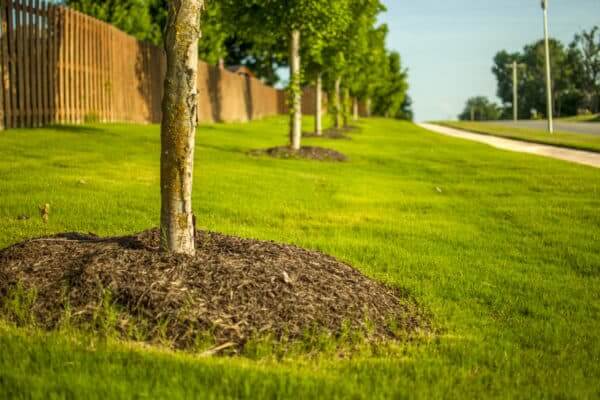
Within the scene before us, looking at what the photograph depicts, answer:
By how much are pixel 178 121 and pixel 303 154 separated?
11.6 m

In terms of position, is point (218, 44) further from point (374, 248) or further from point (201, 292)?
point (201, 292)

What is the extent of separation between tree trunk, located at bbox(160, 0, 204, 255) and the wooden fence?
36.5 ft

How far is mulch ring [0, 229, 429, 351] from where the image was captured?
3893 mm

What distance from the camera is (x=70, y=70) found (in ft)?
54.9

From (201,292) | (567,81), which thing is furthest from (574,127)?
(567,81)

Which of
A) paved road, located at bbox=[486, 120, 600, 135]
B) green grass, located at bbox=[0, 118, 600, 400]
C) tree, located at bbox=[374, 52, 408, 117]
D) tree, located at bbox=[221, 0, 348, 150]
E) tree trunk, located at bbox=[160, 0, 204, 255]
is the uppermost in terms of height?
tree, located at bbox=[374, 52, 408, 117]

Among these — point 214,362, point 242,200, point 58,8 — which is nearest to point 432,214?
point 242,200

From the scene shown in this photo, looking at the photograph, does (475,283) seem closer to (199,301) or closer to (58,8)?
(199,301)

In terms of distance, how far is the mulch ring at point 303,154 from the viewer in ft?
51.7

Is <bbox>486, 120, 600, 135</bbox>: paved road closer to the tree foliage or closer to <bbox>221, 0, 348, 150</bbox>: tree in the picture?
<bbox>221, 0, 348, 150</bbox>: tree

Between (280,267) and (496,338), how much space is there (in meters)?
1.61

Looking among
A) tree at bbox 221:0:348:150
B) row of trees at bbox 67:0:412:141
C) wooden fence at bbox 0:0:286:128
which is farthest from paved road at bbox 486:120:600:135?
wooden fence at bbox 0:0:286:128

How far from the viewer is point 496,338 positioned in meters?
4.38

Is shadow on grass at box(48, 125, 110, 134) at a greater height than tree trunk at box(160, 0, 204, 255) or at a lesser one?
greater
